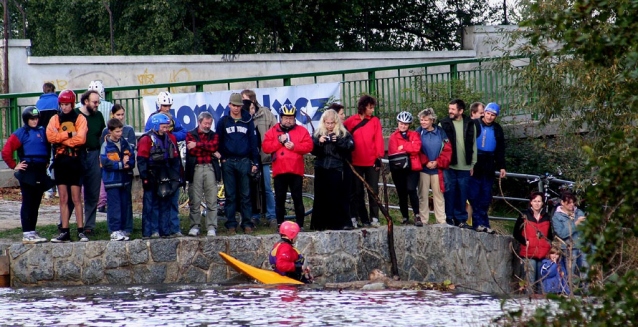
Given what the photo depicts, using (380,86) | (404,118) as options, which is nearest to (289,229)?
(404,118)

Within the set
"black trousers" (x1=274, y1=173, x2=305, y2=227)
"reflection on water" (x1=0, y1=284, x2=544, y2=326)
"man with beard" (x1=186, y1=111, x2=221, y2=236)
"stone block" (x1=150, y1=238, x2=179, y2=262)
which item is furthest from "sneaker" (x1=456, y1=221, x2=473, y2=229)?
"stone block" (x1=150, y1=238, x2=179, y2=262)

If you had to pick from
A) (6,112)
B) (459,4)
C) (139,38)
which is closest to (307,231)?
(6,112)

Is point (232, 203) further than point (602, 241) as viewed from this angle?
Yes

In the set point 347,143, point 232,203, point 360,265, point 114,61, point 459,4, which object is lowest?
point 360,265

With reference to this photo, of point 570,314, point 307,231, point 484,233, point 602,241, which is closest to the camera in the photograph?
point 602,241

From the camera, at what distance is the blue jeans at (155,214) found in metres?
12.3

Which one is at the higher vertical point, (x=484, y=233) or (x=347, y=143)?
(x=347, y=143)

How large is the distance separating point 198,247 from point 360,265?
2.33 m

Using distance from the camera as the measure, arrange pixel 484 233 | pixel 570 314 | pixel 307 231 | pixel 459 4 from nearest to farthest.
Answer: pixel 570 314, pixel 307 231, pixel 484 233, pixel 459 4

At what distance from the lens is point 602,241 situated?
546cm

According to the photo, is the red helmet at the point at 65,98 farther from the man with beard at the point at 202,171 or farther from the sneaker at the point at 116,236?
the sneaker at the point at 116,236

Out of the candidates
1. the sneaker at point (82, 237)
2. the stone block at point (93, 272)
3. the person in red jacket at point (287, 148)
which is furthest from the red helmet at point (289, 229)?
the sneaker at point (82, 237)

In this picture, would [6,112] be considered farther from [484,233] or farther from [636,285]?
[636,285]

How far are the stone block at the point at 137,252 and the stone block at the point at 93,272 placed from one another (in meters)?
0.41
